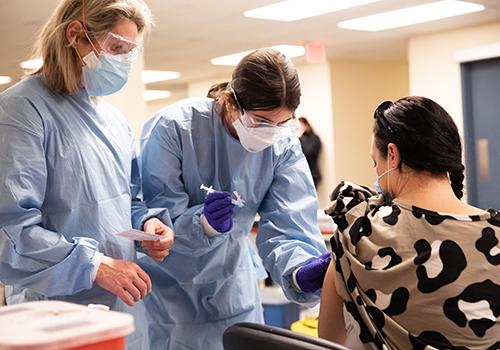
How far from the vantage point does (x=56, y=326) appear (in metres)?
0.89

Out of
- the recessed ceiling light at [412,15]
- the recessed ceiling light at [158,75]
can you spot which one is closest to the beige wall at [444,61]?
the recessed ceiling light at [412,15]

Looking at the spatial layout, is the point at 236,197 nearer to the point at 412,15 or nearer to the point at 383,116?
the point at 383,116

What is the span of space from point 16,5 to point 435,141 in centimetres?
345

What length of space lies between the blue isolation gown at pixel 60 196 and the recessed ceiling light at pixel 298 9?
3170 millimetres

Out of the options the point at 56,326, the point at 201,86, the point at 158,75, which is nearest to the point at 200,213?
the point at 56,326

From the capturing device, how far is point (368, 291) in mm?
1372

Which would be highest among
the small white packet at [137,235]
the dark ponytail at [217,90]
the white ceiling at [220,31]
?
the white ceiling at [220,31]

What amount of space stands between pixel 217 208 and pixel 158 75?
676cm

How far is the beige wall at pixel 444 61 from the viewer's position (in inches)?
224

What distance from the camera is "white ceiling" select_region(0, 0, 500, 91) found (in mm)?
4430

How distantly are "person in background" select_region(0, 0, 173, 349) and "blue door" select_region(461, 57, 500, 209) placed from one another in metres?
4.57

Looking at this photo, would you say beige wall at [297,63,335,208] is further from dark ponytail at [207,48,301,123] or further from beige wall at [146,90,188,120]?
dark ponytail at [207,48,301,123]

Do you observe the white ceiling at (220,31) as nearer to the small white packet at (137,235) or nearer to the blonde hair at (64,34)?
the blonde hair at (64,34)

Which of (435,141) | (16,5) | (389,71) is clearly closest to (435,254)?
(435,141)
